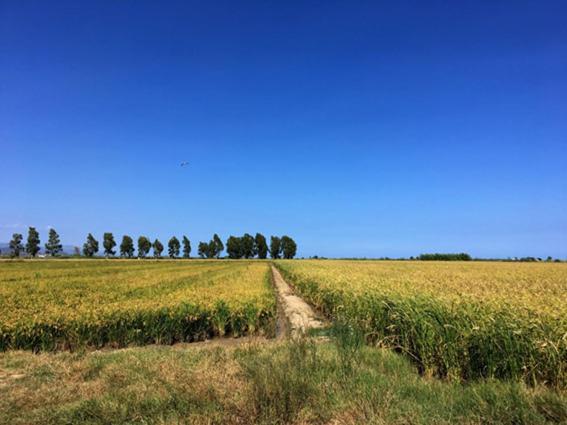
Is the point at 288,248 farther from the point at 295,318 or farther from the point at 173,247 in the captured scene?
the point at 295,318

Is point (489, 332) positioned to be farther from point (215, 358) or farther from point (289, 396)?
point (215, 358)

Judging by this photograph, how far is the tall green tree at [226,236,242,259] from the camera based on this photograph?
505ft

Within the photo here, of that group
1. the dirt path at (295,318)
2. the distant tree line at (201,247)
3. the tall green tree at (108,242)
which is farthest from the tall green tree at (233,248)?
the dirt path at (295,318)

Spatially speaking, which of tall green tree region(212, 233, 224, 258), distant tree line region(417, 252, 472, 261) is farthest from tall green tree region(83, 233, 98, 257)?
distant tree line region(417, 252, 472, 261)

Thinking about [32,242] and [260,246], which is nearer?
[32,242]

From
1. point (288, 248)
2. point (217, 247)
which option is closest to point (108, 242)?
point (217, 247)

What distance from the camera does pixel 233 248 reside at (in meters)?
154

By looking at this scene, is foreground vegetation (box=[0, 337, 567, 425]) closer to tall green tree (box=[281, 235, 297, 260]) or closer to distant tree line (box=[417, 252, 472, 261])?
distant tree line (box=[417, 252, 472, 261])

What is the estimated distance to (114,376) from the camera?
6.39 m

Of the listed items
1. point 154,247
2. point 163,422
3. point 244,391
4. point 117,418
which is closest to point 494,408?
point 244,391

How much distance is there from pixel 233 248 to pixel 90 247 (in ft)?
197

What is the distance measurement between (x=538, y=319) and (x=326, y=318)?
10737 millimetres

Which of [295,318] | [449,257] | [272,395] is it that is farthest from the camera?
[449,257]

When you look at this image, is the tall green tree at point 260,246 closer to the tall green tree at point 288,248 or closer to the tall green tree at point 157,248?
the tall green tree at point 288,248
